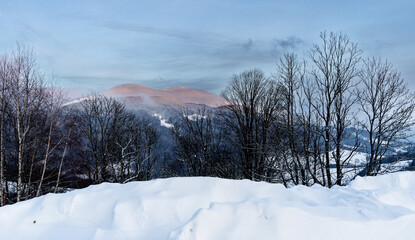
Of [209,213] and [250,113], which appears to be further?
[250,113]

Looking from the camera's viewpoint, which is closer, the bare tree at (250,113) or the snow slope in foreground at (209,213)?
the snow slope in foreground at (209,213)

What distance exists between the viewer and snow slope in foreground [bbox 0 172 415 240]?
2811 millimetres

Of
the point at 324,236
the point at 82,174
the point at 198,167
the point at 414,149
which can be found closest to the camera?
the point at 324,236

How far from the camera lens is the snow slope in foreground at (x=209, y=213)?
2811 mm

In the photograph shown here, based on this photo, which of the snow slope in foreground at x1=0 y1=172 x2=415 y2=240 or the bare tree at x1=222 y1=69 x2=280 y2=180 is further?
the bare tree at x1=222 y1=69 x2=280 y2=180

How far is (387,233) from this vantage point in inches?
116

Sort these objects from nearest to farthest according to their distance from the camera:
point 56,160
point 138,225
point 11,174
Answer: point 138,225 < point 11,174 < point 56,160

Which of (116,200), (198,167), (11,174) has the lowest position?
(198,167)

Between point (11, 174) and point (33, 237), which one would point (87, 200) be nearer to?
point (33, 237)

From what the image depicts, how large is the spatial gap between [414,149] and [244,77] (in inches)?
476

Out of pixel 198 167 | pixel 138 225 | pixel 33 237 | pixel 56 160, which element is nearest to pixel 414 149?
pixel 138 225

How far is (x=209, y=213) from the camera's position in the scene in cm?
285

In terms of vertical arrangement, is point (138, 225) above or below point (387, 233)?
above

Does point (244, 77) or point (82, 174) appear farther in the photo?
point (82, 174)
